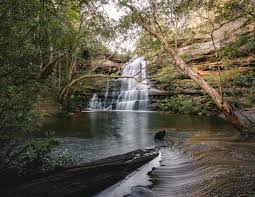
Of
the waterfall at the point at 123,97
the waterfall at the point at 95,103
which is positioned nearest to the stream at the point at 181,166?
the waterfall at the point at 123,97

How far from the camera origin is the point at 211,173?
26.9ft

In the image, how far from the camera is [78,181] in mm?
7016

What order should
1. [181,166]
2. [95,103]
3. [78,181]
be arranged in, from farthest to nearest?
[95,103] < [181,166] < [78,181]

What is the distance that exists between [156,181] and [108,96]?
92.5 feet

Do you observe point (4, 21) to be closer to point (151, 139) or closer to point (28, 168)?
point (28, 168)

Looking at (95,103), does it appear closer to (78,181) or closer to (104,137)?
(104,137)

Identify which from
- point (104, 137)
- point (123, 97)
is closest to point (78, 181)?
point (104, 137)

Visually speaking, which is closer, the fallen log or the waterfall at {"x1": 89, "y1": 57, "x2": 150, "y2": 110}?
the fallen log

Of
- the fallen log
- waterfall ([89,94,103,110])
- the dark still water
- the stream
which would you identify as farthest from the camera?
waterfall ([89,94,103,110])

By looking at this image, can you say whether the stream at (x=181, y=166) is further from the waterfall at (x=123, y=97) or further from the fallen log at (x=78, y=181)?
the waterfall at (x=123, y=97)

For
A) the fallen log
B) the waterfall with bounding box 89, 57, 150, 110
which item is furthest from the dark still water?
the waterfall with bounding box 89, 57, 150, 110

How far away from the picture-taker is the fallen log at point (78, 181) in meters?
6.27

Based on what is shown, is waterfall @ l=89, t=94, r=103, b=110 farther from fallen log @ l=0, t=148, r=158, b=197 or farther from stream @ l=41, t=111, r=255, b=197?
fallen log @ l=0, t=148, r=158, b=197

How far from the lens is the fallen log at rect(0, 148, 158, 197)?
247 inches
